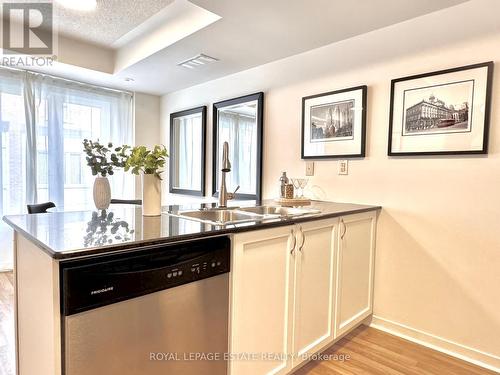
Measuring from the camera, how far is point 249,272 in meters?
1.38

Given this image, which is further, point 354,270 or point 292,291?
point 354,270

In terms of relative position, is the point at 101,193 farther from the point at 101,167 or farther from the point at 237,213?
the point at 237,213

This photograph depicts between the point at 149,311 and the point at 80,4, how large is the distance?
93.7 inches

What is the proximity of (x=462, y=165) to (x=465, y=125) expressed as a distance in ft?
0.80

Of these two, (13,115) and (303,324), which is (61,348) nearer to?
(303,324)

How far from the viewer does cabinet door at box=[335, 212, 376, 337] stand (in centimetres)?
191

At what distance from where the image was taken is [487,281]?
178cm

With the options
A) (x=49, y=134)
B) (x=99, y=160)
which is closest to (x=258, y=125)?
(x=99, y=160)

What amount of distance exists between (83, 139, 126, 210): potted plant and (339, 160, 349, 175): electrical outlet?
161 cm

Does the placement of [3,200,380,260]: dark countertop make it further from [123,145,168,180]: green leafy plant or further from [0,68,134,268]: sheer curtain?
[0,68,134,268]: sheer curtain

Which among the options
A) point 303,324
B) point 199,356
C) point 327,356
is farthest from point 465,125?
point 199,356

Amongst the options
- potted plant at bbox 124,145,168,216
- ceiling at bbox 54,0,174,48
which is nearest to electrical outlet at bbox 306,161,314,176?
potted plant at bbox 124,145,168,216

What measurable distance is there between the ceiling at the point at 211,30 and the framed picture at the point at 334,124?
0.45 meters

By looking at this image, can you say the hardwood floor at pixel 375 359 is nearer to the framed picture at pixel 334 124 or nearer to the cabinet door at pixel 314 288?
the cabinet door at pixel 314 288
